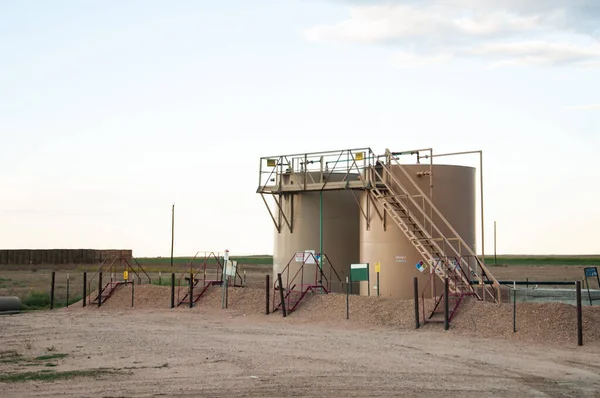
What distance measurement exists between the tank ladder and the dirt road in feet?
10.6

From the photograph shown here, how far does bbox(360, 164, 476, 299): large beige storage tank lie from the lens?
31953mm

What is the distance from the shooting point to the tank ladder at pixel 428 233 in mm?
29000

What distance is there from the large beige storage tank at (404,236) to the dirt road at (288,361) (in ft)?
12.5

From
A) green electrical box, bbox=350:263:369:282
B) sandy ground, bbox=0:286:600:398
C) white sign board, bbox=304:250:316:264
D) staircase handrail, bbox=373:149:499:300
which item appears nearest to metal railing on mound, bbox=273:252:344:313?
white sign board, bbox=304:250:316:264

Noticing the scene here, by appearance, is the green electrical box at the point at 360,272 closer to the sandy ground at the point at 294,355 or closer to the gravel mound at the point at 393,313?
the gravel mound at the point at 393,313

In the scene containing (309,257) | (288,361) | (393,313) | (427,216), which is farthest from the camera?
(309,257)

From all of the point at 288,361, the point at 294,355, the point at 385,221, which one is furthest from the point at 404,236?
the point at 288,361

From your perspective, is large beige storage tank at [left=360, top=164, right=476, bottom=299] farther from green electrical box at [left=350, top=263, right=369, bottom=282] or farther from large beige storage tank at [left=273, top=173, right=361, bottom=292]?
large beige storage tank at [left=273, top=173, right=361, bottom=292]

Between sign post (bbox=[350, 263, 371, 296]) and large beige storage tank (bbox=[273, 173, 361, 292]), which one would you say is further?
large beige storage tank (bbox=[273, 173, 361, 292])

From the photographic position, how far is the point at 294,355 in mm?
21188

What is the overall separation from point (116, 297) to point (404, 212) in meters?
14.6

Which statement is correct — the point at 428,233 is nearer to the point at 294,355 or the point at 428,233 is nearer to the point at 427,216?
the point at 427,216

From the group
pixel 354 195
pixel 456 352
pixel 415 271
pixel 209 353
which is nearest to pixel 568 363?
pixel 456 352

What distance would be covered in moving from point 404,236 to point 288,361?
42.7ft
